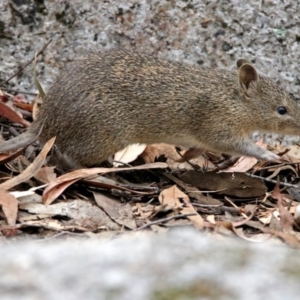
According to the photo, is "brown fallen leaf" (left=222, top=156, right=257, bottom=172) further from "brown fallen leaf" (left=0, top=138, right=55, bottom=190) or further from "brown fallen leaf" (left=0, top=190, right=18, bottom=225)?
"brown fallen leaf" (left=0, top=190, right=18, bottom=225)

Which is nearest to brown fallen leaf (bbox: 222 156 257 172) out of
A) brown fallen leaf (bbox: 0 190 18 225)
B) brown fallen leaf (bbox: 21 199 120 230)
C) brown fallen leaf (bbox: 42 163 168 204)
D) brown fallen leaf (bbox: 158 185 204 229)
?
brown fallen leaf (bbox: 158 185 204 229)

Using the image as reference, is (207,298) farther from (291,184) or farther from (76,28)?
(76,28)

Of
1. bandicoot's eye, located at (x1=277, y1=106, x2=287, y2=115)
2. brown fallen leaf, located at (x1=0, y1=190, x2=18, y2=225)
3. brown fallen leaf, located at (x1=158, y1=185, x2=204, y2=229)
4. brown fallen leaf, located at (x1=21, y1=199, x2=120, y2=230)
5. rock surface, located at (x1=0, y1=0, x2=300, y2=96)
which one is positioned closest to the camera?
brown fallen leaf, located at (x1=0, y1=190, x2=18, y2=225)

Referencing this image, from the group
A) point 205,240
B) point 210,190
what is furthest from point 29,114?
point 205,240

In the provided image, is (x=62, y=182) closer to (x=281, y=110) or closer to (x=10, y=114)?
(x=10, y=114)

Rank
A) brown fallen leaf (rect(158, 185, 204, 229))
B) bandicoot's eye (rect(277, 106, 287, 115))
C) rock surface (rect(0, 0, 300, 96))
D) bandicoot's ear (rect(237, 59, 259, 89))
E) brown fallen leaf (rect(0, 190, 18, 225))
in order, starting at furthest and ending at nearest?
rock surface (rect(0, 0, 300, 96)) → bandicoot's eye (rect(277, 106, 287, 115)) → bandicoot's ear (rect(237, 59, 259, 89)) → brown fallen leaf (rect(158, 185, 204, 229)) → brown fallen leaf (rect(0, 190, 18, 225))

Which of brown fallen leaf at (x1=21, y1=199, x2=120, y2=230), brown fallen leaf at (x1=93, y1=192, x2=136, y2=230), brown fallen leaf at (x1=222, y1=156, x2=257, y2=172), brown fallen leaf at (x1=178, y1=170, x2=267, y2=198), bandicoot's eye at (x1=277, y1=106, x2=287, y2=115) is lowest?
brown fallen leaf at (x1=222, y1=156, x2=257, y2=172)

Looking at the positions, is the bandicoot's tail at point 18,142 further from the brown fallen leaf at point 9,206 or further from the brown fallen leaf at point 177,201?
the brown fallen leaf at point 177,201
